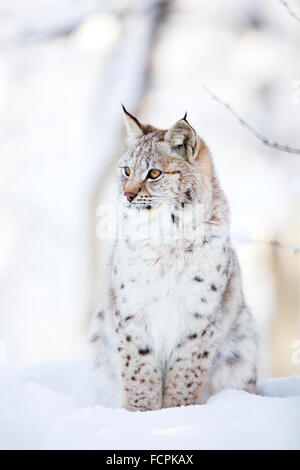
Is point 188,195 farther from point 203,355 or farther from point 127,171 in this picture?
point 203,355

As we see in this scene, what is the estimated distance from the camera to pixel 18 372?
3.65 m

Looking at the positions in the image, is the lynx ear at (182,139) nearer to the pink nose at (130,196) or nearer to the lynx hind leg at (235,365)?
the pink nose at (130,196)

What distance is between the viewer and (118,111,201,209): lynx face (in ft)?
11.5

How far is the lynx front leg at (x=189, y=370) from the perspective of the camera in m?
3.57

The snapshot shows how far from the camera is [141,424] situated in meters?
2.63

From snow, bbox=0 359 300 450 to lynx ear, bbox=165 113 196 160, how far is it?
60.3 inches

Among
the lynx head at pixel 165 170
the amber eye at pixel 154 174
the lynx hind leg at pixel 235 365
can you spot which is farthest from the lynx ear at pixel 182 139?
the lynx hind leg at pixel 235 365

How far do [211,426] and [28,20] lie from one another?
7610 millimetres

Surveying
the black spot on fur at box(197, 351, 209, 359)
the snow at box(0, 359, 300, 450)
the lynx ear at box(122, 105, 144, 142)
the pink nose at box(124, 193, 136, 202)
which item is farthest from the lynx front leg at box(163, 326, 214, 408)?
the lynx ear at box(122, 105, 144, 142)

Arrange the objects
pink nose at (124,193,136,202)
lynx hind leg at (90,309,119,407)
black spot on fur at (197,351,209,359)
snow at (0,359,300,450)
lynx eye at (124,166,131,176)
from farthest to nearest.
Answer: lynx hind leg at (90,309,119,407)
lynx eye at (124,166,131,176)
black spot on fur at (197,351,209,359)
pink nose at (124,193,136,202)
snow at (0,359,300,450)

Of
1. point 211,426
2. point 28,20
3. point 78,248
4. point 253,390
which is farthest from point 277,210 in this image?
point 211,426

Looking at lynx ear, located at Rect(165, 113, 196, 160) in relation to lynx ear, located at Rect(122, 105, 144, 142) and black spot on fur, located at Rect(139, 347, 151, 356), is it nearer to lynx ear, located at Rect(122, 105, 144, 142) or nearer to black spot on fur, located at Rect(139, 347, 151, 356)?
lynx ear, located at Rect(122, 105, 144, 142)

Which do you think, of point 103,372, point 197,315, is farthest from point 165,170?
point 103,372
